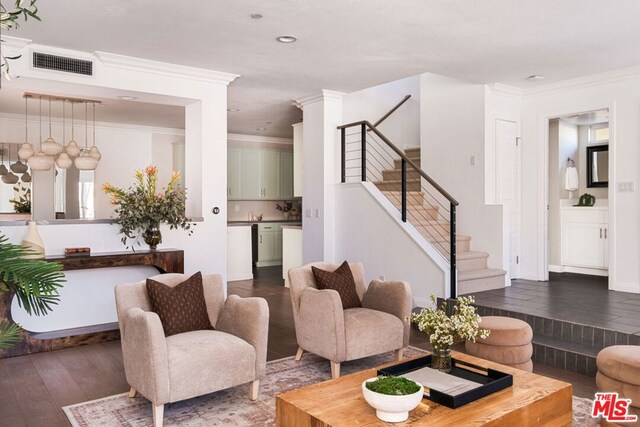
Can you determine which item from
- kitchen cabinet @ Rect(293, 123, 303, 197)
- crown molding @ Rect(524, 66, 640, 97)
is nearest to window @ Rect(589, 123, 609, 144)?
crown molding @ Rect(524, 66, 640, 97)

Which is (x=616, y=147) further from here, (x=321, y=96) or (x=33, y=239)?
(x=33, y=239)

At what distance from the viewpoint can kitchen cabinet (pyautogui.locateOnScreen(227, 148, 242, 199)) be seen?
33.0 feet

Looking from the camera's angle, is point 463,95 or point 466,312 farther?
point 463,95

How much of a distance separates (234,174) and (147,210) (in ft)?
16.9

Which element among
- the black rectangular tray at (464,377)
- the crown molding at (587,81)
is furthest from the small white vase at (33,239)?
the crown molding at (587,81)

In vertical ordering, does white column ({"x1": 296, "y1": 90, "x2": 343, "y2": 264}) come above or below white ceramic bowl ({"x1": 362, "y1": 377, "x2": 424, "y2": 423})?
above

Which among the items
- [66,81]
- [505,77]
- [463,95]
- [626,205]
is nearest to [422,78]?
[463,95]

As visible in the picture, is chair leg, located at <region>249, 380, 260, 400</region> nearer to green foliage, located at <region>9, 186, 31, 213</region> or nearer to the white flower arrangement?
the white flower arrangement

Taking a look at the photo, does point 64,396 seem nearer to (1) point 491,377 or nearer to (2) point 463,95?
(1) point 491,377

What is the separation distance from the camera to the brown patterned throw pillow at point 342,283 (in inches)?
165

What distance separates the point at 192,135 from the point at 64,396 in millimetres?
3213

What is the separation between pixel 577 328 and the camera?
4.28 m

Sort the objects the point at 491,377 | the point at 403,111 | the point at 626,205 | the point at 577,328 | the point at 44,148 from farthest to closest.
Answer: the point at 403,111
the point at 44,148
the point at 626,205
the point at 577,328
the point at 491,377

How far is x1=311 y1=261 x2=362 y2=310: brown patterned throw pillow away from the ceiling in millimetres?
2038
